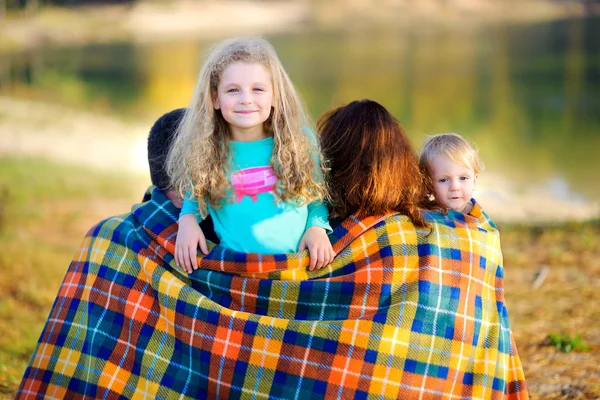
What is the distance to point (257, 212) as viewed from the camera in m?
2.92

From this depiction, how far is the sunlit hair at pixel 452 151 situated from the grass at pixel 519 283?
1.27 metres

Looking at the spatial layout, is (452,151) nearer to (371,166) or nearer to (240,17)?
(371,166)

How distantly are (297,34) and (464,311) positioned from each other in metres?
37.2

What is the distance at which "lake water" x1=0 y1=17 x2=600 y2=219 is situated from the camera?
1111 centimetres

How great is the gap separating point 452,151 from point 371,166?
39 centimetres

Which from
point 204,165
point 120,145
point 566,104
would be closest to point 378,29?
point 566,104

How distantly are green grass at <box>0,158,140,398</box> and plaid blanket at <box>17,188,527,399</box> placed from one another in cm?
100

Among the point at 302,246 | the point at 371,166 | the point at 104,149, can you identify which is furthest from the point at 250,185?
the point at 104,149

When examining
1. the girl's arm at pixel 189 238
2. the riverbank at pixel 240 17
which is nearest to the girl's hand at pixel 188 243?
the girl's arm at pixel 189 238

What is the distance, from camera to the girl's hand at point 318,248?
284 centimetres

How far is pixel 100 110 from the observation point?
16.8 metres

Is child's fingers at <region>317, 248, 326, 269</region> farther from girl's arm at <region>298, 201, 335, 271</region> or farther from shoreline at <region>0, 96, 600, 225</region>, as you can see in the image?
shoreline at <region>0, 96, 600, 225</region>

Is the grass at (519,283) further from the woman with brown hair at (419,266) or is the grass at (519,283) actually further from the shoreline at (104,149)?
the shoreline at (104,149)

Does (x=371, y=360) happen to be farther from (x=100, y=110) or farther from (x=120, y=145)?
(x=100, y=110)
